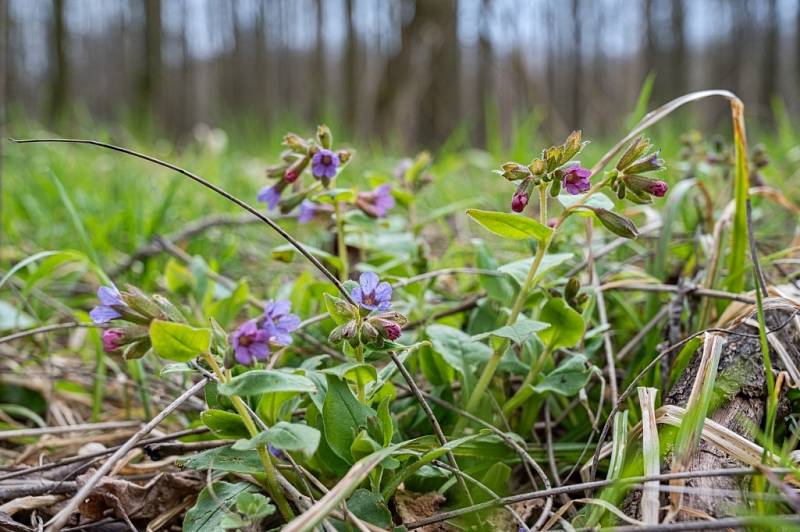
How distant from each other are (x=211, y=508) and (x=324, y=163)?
0.58 m

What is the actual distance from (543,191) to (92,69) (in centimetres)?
3507

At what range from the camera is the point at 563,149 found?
3.28 feet

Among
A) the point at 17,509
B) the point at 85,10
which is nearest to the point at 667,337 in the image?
the point at 17,509

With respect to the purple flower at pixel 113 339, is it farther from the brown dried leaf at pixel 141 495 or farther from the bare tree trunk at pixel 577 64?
the bare tree trunk at pixel 577 64

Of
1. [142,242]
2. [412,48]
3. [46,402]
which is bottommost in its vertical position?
[46,402]

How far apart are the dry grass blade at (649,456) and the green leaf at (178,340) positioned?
20.4 inches

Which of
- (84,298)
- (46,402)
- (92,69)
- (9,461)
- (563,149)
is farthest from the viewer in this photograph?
(92,69)

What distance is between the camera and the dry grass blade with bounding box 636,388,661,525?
2.55 ft

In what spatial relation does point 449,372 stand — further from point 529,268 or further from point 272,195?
point 272,195

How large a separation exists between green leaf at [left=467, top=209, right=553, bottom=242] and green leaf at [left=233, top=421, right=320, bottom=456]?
380 millimetres

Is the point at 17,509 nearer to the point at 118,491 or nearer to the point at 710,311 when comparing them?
the point at 118,491

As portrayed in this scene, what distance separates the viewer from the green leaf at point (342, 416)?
37.3 inches

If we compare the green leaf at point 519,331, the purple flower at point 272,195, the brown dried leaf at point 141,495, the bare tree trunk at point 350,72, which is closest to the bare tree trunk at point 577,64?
the bare tree trunk at point 350,72

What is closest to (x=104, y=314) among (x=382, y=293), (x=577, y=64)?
(x=382, y=293)
